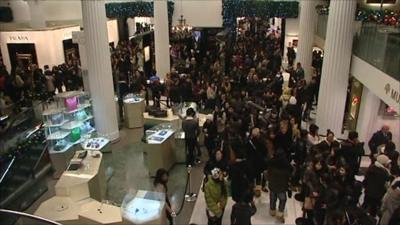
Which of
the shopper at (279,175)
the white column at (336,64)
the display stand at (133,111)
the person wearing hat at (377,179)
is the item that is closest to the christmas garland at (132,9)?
the display stand at (133,111)

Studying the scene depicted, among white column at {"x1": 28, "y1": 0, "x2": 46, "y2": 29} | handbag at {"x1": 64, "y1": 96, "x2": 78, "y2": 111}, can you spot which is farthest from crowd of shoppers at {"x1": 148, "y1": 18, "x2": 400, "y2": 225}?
white column at {"x1": 28, "y1": 0, "x2": 46, "y2": 29}

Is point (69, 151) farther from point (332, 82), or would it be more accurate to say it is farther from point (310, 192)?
point (332, 82)

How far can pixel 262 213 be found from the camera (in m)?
7.15

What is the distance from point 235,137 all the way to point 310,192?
76.0 inches

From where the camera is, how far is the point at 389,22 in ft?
29.6

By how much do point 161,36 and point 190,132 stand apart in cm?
768

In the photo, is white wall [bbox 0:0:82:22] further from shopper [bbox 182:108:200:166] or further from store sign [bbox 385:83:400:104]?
store sign [bbox 385:83:400:104]

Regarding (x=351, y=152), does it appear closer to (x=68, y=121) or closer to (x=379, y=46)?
(x=379, y=46)

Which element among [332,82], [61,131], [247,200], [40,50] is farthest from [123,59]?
[247,200]

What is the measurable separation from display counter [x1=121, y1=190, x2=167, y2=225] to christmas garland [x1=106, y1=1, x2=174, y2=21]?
43.6 feet

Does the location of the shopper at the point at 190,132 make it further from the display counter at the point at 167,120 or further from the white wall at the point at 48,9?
the white wall at the point at 48,9

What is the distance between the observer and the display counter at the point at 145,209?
5.64 metres

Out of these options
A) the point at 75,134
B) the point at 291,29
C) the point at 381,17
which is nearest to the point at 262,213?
the point at 75,134

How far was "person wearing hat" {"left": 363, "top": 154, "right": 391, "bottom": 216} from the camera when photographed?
243 inches
